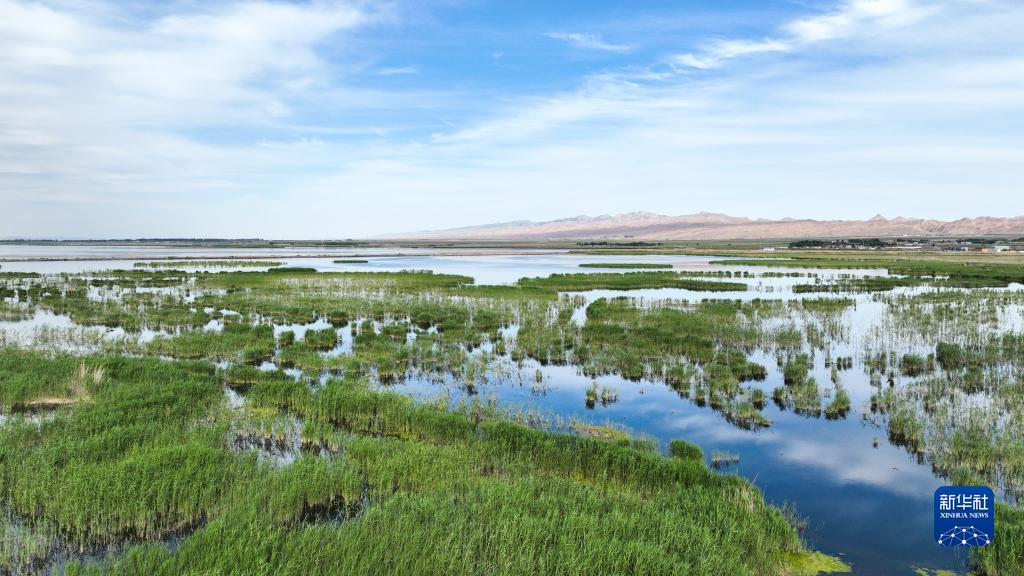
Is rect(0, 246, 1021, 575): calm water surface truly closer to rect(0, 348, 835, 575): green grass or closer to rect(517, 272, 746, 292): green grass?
rect(0, 348, 835, 575): green grass

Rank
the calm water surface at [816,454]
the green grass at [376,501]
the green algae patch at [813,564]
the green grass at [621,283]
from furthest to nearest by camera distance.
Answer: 1. the green grass at [621,283]
2. the calm water surface at [816,454]
3. the green algae patch at [813,564]
4. the green grass at [376,501]

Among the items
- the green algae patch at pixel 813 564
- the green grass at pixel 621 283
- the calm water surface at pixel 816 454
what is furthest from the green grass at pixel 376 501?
the green grass at pixel 621 283

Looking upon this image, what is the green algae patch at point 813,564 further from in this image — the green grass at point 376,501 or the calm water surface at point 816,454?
the calm water surface at point 816,454

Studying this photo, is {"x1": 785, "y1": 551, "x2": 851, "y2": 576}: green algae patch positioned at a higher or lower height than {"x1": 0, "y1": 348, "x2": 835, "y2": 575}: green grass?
lower

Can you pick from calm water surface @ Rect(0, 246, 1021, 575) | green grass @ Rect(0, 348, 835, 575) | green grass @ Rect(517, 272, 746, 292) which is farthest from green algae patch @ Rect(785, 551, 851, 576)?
green grass @ Rect(517, 272, 746, 292)

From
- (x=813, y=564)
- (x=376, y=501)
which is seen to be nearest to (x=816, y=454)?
(x=813, y=564)

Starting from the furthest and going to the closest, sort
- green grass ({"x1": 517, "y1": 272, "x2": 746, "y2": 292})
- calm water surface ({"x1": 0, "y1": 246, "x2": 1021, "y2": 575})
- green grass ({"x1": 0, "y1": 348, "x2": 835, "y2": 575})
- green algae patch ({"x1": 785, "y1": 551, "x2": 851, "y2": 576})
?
green grass ({"x1": 517, "y1": 272, "x2": 746, "y2": 292})
calm water surface ({"x1": 0, "y1": 246, "x2": 1021, "y2": 575})
green algae patch ({"x1": 785, "y1": 551, "x2": 851, "y2": 576})
green grass ({"x1": 0, "y1": 348, "x2": 835, "y2": 575})

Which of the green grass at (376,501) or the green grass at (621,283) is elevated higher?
the green grass at (621,283)

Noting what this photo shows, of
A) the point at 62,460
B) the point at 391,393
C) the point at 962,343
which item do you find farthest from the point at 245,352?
the point at 962,343

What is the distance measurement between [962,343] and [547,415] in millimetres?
18711

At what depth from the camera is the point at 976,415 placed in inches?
539

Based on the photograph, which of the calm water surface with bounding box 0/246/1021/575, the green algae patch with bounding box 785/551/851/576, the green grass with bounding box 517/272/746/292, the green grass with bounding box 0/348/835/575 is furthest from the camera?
the green grass with bounding box 517/272/746/292

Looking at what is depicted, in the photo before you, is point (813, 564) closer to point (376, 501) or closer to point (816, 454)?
point (816, 454)

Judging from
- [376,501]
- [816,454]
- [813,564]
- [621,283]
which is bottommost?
[813,564]
